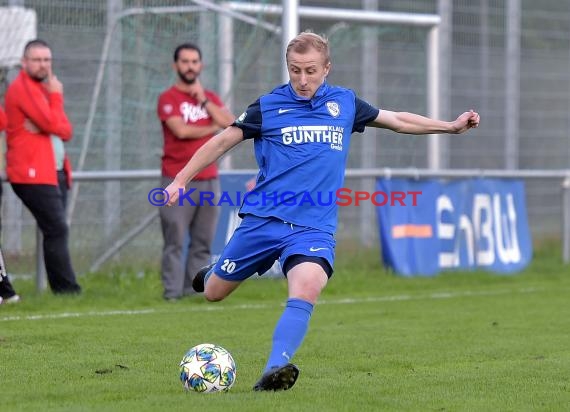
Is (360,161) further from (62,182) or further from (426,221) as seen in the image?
(62,182)

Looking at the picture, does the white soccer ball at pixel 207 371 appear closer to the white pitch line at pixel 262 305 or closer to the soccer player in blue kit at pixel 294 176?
the soccer player in blue kit at pixel 294 176

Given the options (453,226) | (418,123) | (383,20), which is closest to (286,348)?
(418,123)

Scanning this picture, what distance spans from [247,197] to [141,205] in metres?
6.18

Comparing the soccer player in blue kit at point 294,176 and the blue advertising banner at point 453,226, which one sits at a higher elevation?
the soccer player in blue kit at point 294,176

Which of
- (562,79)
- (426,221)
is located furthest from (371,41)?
(562,79)

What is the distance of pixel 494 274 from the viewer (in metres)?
14.1

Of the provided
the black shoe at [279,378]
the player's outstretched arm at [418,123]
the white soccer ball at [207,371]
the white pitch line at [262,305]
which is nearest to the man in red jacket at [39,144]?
the white pitch line at [262,305]

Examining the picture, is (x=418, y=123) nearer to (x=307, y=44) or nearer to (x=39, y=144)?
(x=307, y=44)

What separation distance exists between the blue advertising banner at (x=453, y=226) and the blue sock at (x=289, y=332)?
7.52 metres

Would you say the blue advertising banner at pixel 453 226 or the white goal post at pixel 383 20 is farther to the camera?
the blue advertising banner at pixel 453 226

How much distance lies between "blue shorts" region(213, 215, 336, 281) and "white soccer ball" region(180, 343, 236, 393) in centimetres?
61

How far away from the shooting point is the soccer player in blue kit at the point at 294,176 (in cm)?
643

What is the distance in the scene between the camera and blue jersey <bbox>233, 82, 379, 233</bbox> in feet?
21.6

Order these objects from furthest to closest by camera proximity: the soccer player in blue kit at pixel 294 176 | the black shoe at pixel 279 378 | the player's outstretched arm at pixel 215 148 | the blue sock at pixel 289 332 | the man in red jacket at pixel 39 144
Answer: the man in red jacket at pixel 39 144 < the player's outstretched arm at pixel 215 148 < the soccer player in blue kit at pixel 294 176 < the blue sock at pixel 289 332 < the black shoe at pixel 279 378
